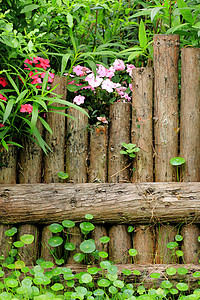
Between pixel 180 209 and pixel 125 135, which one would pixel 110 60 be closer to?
pixel 125 135

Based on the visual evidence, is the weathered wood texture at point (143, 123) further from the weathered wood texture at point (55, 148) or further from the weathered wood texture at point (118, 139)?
the weathered wood texture at point (55, 148)

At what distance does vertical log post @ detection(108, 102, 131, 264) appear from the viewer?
9.08ft

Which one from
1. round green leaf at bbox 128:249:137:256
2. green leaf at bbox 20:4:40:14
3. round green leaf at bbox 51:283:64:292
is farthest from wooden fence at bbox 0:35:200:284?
green leaf at bbox 20:4:40:14

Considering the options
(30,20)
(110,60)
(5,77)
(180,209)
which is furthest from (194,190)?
(30,20)

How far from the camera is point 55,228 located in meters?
2.66

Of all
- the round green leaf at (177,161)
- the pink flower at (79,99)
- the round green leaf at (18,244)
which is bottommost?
the round green leaf at (18,244)

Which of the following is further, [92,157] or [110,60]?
[110,60]

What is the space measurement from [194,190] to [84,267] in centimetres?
111

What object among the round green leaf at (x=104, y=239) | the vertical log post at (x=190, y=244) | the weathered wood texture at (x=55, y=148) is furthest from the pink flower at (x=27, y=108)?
the vertical log post at (x=190, y=244)

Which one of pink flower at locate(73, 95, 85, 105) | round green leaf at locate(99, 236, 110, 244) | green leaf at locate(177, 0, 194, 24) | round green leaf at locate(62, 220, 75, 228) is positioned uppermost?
green leaf at locate(177, 0, 194, 24)

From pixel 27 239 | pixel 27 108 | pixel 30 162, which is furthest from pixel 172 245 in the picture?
pixel 27 108

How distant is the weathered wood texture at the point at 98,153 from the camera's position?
112 inches

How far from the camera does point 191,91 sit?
287 cm

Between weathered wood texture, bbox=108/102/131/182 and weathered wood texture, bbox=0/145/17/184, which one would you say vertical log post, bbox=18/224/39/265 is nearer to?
weathered wood texture, bbox=0/145/17/184
